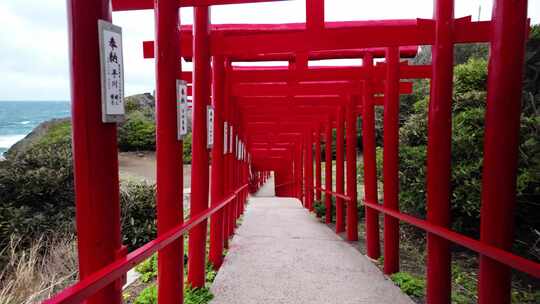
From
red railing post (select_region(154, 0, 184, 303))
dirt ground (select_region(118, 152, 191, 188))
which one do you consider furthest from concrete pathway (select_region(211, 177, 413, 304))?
dirt ground (select_region(118, 152, 191, 188))

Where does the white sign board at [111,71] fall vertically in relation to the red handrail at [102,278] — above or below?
above

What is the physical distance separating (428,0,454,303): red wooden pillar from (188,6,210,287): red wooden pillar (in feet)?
6.86

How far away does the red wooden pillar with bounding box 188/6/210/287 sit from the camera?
4.35 m

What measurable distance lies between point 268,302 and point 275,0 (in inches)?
106

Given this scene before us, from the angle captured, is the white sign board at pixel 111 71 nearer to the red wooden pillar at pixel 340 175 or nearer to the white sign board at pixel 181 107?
the white sign board at pixel 181 107

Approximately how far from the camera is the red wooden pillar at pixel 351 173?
7.57 meters

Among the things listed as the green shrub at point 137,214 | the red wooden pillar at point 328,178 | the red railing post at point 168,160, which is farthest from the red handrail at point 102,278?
the red wooden pillar at point 328,178

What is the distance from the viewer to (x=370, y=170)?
6.44 m

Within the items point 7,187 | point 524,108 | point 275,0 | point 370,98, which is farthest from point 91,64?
point 7,187

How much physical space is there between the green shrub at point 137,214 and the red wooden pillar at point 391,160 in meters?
4.52

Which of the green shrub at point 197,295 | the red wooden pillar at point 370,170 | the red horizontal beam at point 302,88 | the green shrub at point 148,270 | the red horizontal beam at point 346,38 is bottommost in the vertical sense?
the green shrub at point 148,270

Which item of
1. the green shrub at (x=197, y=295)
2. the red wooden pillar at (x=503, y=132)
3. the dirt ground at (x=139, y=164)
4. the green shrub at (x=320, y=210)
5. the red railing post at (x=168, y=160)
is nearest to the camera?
the red wooden pillar at (x=503, y=132)

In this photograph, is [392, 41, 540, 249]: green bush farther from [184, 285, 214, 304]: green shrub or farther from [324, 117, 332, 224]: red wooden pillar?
[184, 285, 214, 304]: green shrub

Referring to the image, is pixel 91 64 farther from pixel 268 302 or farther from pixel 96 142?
pixel 268 302
